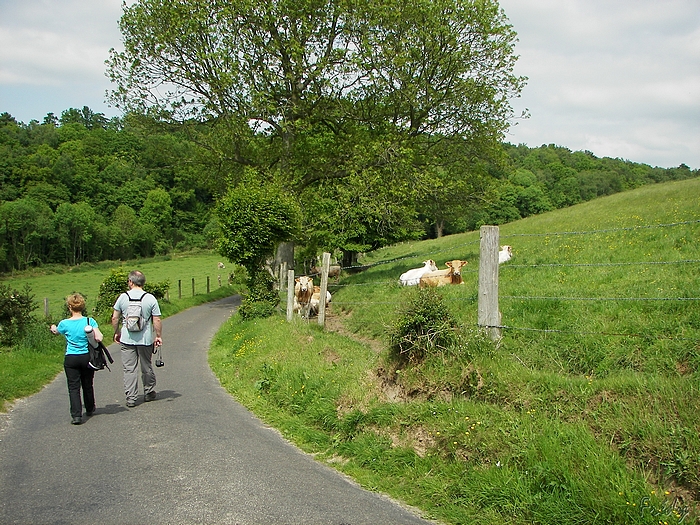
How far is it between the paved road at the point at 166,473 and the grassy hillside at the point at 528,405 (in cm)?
49

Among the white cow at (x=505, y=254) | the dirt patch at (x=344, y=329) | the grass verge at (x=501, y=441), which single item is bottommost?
the dirt patch at (x=344, y=329)

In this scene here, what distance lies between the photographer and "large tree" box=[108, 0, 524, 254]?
75.0 ft

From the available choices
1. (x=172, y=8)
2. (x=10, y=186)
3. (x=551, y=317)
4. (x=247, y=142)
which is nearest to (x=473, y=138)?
(x=247, y=142)

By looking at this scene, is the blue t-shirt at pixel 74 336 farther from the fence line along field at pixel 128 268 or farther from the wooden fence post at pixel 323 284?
the fence line along field at pixel 128 268

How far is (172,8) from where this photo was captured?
77.8ft

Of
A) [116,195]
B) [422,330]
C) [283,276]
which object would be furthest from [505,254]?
[116,195]

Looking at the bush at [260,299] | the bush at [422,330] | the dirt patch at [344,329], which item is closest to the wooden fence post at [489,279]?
the bush at [422,330]

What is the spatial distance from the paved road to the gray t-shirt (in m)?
1.01

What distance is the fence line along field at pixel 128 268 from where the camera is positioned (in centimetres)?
4805

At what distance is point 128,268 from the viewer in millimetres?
59000

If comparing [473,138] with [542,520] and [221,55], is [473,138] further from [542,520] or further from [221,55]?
[542,520]

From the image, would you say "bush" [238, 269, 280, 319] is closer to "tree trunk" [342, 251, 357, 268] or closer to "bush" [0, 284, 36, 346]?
"bush" [0, 284, 36, 346]

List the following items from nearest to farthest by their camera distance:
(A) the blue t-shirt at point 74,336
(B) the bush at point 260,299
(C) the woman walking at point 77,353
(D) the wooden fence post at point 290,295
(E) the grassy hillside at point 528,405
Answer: (E) the grassy hillside at point 528,405
(C) the woman walking at point 77,353
(A) the blue t-shirt at point 74,336
(D) the wooden fence post at point 290,295
(B) the bush at point 260,299

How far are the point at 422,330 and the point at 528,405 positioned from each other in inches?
65.3
